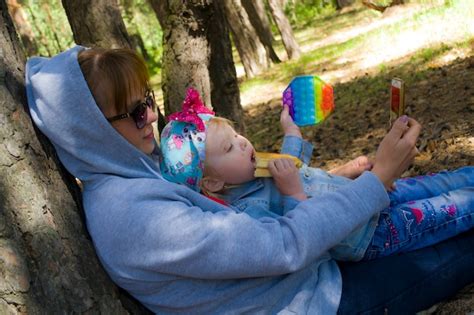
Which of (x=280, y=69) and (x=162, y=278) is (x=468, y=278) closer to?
(x=162, y=278)

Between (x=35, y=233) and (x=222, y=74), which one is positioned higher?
(x=35, y=233)

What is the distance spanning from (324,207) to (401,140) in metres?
0.52

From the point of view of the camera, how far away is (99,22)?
4.16 m

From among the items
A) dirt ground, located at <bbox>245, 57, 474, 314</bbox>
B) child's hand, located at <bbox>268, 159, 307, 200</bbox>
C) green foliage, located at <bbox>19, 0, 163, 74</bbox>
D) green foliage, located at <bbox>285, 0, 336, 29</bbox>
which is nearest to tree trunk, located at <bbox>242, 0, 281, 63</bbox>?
dirt ground, located at <bbox>245, 57, 474, 314</bbox>

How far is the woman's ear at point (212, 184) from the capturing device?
247cm

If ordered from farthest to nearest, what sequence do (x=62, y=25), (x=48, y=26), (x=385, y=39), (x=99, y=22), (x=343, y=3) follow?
(x=62, y=25), (x=48, y=26), (x=343, y=3), (x=385, y=39), (x=99, y=22)

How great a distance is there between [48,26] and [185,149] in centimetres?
2832

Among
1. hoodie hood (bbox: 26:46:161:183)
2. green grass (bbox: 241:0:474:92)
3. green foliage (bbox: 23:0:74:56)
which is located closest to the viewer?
hoodie hood (bbox: 26:46:161:183)

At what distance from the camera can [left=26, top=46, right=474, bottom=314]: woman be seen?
73.8 inches

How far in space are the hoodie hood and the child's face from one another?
14.6 inches

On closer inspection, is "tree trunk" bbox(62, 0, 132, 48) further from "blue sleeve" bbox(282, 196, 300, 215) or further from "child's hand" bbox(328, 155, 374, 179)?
"blue sleeve" bbox(282, 196, 300, 215)

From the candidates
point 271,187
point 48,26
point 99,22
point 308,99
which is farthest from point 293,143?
point 48,26

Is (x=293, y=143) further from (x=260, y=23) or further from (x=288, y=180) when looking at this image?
Answer: (x=260, y=23)

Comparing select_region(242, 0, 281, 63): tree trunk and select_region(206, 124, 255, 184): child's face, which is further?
select_region(242, 0, 281, 63): tree trunk
